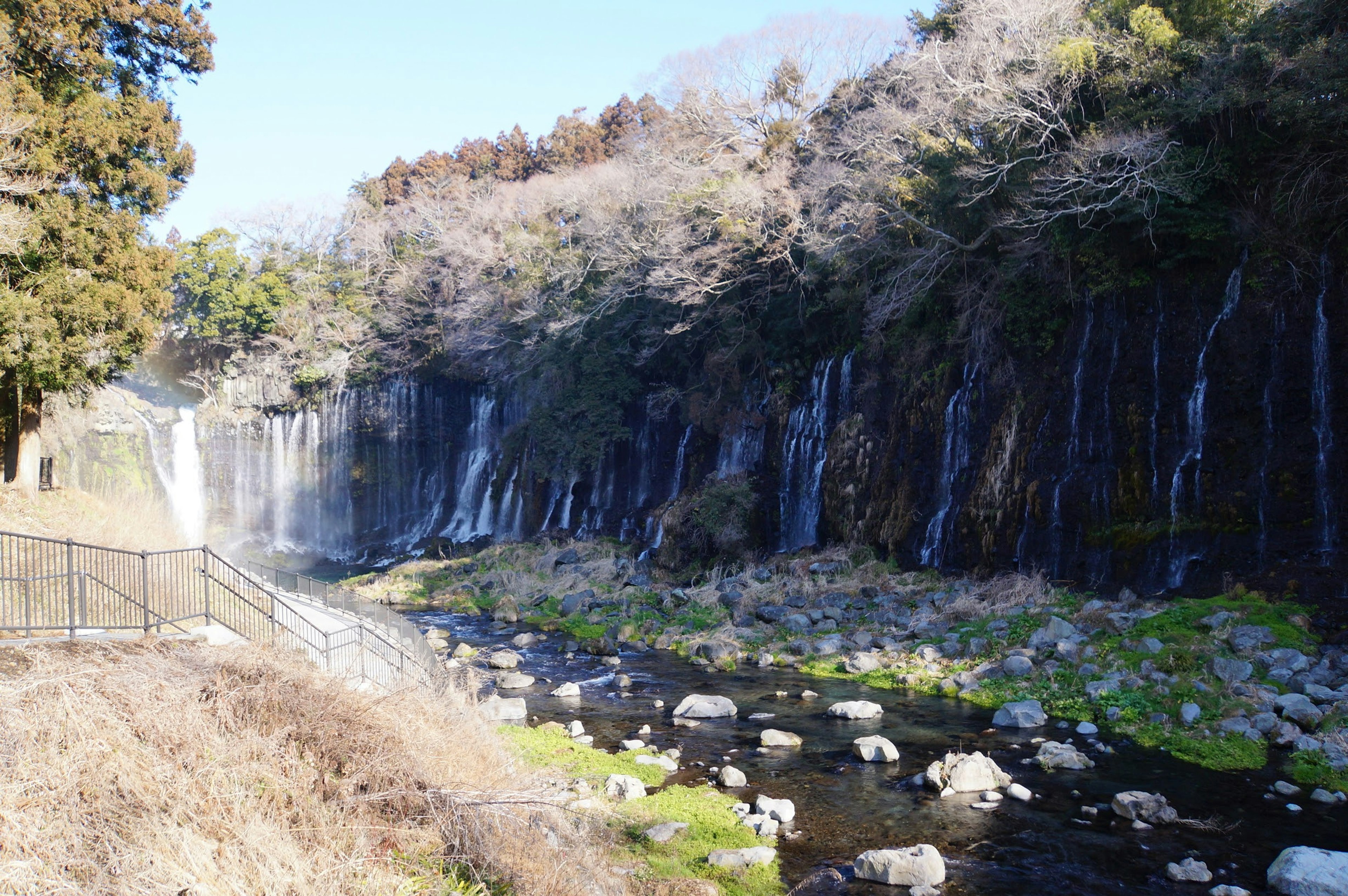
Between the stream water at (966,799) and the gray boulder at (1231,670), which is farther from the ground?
the gray boulder at (1231,670)

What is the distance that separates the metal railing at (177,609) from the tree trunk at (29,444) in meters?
5.09

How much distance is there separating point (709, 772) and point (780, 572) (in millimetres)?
13123

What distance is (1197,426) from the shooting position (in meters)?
17.1

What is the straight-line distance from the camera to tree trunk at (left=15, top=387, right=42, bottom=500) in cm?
2027

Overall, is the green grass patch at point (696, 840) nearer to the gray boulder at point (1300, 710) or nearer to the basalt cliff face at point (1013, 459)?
the gray boulder at point (1300, 710)

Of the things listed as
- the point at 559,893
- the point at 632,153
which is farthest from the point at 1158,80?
the point at 632,153

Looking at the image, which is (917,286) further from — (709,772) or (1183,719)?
(709,772)

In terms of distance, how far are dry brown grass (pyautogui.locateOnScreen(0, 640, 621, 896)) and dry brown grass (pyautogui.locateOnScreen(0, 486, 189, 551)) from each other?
9.24 meters

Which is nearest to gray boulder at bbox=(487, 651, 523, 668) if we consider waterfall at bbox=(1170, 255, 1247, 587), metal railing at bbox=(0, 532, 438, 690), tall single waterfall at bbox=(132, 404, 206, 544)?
metal railing at bbox=(0, 532, 438, 690)

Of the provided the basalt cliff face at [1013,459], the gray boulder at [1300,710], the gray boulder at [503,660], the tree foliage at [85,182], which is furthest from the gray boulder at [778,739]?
the tree foliage at [85,182]

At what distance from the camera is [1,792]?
6.79 meters

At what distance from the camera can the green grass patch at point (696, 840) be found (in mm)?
8531

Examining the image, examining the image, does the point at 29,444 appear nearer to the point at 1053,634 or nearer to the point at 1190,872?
the point at 1053,634

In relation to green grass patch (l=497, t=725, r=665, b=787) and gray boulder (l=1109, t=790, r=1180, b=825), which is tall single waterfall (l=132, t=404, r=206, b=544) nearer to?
green grass patch (l=497, t=725, r=665, b=787)
